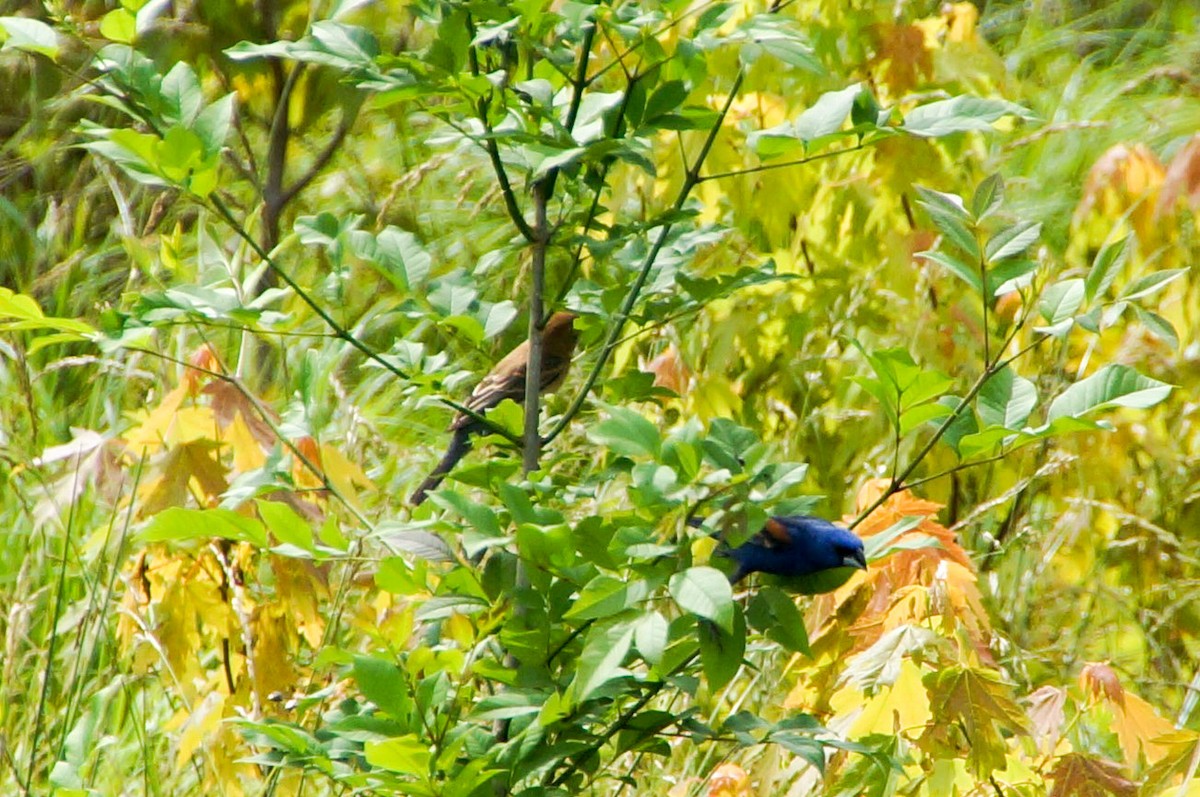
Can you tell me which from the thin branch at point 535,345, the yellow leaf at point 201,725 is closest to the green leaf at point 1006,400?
the thin branch at point 535,345

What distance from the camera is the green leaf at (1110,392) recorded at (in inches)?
45.8

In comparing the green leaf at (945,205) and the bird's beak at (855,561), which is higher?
the green leaf at (945,205)

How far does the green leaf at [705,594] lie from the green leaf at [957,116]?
1.33 ft

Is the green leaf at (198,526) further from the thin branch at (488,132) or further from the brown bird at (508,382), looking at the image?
the brown bird at (508,382)

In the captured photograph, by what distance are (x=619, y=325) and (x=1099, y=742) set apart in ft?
4.54

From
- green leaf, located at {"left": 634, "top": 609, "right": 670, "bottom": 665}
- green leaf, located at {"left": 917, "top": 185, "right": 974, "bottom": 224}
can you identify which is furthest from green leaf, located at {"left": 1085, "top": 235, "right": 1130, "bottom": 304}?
green leaf, located at {"left": 634, "top": 609, "right": 670, "bottom": 665}

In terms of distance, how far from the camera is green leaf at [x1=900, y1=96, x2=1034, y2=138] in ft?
3.92

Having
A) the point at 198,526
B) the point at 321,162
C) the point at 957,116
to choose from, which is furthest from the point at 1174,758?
the point at 321,162

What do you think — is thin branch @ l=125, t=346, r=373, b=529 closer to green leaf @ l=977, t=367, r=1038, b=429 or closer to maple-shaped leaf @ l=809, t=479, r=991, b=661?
green leaf @ l=977, t=367, r=1038, b=429

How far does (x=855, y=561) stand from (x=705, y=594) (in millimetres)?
376

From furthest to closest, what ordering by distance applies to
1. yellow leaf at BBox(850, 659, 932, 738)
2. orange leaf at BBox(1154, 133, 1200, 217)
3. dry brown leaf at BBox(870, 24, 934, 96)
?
orange leaf at BBox(1154, 133, 1200, 217), dry brown leaf at BBox(870, 24, 934, 96), yellow leaf at BBox(850, 659, 932, 738)

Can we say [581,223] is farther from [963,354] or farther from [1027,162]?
[1027,162]

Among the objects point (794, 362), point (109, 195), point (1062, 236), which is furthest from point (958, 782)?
point (109, 195)

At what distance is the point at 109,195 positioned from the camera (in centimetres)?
445
